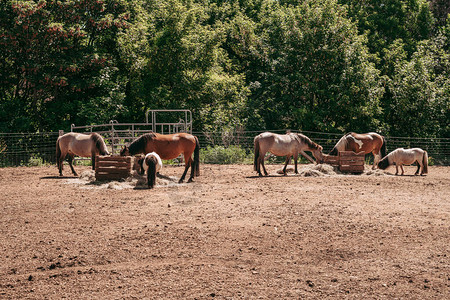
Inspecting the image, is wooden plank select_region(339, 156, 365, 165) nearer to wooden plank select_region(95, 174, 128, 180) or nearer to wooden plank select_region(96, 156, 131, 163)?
wooden plank select_region(96, 156, 131, 163)

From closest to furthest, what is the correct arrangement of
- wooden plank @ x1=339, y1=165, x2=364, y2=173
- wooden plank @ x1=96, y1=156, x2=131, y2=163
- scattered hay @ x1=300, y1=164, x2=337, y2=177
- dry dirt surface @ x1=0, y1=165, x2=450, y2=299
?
dry dirt surface @ x1=0, y1=165, x2=450, y2=299, wooden plank @ x1=96, y1=156, x2=131, y2=163, scattered hay @ x1=300, y1=164, x2=337, y2=177, wooden plank @ x1=339, y1=165, x2=364, y2=173

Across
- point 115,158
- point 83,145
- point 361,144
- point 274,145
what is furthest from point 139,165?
point 361,144

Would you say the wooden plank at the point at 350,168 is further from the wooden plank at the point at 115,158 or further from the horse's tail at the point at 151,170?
the wooden plank at the point at 115,158

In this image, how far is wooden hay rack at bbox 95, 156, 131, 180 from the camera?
11109 mm

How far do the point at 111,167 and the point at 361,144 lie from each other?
8631 millimetres

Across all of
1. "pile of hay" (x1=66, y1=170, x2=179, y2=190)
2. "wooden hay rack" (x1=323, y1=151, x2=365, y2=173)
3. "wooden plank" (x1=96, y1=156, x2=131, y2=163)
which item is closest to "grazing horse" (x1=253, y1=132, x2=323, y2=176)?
"wooden hay rack" (x1=323, y1=151, x2=365, y2=173)

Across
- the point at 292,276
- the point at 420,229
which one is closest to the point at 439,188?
the point at 420,229

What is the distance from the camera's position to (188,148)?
11.5m

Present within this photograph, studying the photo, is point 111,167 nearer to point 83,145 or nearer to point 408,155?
point 83,145

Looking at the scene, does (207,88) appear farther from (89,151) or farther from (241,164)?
(89,151)

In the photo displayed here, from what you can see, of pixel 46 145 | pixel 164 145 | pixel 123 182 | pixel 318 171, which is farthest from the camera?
pixel 46 145

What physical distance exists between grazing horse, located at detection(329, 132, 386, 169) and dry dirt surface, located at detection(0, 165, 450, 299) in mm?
4787

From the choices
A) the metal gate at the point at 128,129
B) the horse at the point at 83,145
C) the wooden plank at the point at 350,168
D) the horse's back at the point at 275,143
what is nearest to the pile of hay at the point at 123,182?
the horse at the point at 83,145

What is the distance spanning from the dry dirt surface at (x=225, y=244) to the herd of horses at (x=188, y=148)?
170cm
